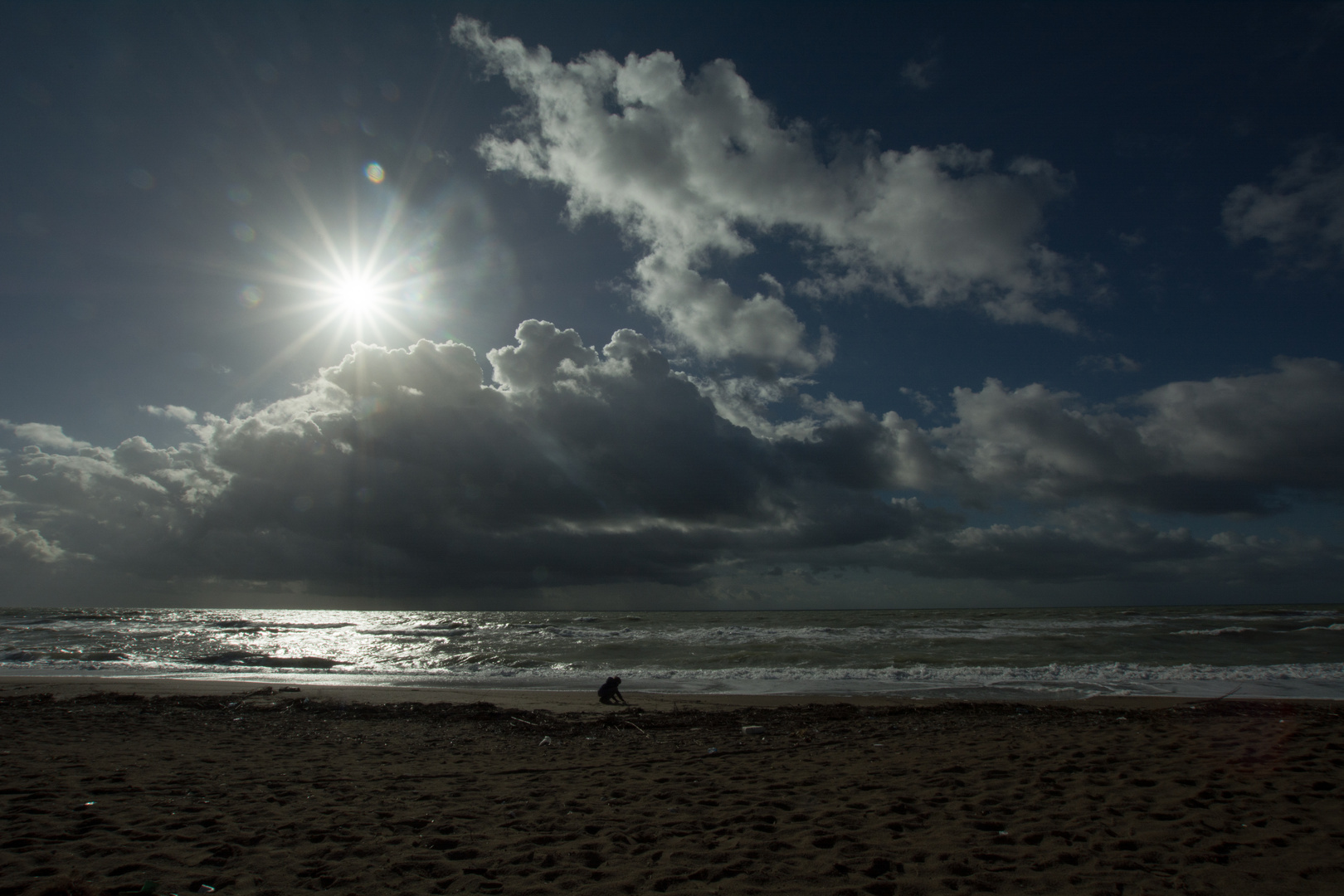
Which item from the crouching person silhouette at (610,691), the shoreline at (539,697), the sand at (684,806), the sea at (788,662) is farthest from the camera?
the sea at (788,662)

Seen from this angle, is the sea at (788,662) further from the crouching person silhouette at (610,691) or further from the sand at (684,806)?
the sand at (684,806)

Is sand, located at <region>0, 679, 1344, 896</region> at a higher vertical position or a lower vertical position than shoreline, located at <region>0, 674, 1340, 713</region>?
higher

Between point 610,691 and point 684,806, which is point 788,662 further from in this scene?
point 684,806

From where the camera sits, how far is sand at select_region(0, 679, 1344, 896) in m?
4.76

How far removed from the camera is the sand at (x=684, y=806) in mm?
4758

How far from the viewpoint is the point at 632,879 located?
4.72 metres

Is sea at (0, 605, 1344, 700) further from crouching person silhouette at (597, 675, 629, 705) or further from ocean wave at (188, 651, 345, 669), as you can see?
crouching person silhouette at (597, 675, 629, 705)

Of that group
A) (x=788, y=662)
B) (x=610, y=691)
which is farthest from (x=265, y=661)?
(x=788, y=662)

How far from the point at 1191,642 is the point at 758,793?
3044 cm

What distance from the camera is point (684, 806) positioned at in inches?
256

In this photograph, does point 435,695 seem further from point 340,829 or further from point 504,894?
point 504,894

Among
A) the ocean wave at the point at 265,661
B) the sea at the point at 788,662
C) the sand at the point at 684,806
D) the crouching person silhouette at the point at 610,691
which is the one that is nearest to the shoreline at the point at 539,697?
the crouching person silhouette at the point at 610,691

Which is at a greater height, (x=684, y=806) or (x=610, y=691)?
(x=684, y=806)

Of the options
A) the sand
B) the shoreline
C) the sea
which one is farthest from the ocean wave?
the sand
